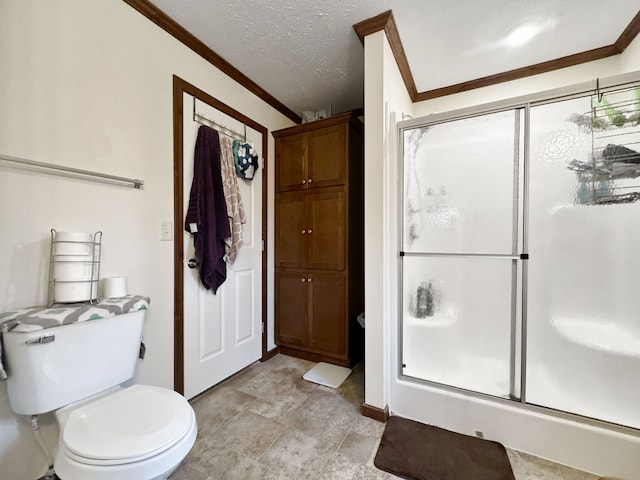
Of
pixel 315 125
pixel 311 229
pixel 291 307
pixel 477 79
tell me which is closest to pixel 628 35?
pixel 477 79

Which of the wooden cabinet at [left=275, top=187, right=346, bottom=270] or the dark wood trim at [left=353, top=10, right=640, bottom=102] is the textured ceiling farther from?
the wooden cabinet at [left=275, top=187, right=346, bottom=270]

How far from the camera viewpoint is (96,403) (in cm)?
101

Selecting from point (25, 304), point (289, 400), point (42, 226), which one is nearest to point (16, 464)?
point (25, 304)

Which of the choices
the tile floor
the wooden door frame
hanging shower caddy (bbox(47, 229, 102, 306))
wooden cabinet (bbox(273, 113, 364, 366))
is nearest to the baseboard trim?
wooden cabinet (bbox(273, 113, 364, 366))

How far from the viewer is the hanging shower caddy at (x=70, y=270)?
1090 mm

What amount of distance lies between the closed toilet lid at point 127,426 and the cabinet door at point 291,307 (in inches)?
52.1

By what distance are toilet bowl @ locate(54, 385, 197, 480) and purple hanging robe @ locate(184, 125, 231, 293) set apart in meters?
0.82

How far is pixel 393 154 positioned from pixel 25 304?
1.95 meters

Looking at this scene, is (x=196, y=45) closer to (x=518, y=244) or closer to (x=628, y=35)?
(x=518, y=244)

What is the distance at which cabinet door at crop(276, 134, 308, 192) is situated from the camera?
231 cm

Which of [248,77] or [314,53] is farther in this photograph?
[248,77]

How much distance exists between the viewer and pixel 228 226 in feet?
5.95

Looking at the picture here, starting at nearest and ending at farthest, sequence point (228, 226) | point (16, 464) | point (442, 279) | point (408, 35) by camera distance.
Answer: point (16, 464) < point (442, 279) < point (408, 35) < point (228, 226)

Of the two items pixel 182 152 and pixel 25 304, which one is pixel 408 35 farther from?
pixel 25 304
